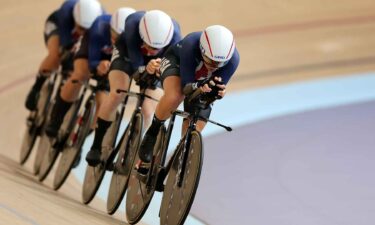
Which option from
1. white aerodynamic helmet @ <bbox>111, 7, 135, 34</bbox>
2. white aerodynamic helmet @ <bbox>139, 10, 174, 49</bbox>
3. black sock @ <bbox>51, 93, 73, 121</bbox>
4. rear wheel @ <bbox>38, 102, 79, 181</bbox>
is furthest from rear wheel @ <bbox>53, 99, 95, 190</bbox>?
white aerodynamic helmet @ <bbox>139, 10, 174, 49</bbox>

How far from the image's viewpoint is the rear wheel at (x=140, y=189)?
200 inches

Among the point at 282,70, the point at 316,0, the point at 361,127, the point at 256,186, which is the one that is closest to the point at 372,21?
the point at 316,0

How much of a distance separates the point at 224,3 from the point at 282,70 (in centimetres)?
169

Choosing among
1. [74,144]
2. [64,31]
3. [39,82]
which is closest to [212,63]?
[74,144]

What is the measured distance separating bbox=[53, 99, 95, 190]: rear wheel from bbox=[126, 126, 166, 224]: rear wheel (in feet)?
3.46

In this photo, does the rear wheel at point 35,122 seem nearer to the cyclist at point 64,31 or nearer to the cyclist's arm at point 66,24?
the cyclist at point 64,31

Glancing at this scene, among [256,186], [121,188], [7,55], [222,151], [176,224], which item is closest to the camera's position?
[176,224]

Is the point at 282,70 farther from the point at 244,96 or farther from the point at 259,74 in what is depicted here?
the point at 244,96

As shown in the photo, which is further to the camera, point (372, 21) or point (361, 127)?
point (372, 21)

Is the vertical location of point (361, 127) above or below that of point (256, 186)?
below

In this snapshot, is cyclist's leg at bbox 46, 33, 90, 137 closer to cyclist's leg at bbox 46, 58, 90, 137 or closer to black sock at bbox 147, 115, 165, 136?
cyclist's leg at bbox 46, 58, 90, 137

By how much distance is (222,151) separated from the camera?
7797mm

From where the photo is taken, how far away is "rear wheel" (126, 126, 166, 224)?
508 centimetres

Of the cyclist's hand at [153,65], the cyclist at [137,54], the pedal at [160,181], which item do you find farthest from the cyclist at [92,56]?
the pedal at [160,181]
